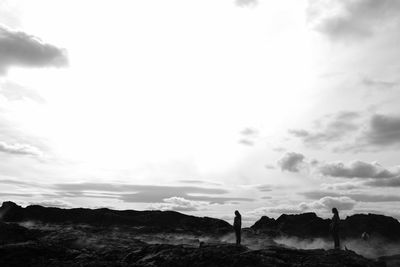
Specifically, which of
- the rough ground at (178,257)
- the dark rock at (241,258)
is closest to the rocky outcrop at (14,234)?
the rough ground at (178,257)

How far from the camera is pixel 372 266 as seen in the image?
23.6m

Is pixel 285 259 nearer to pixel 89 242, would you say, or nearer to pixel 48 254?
pixel 48 254

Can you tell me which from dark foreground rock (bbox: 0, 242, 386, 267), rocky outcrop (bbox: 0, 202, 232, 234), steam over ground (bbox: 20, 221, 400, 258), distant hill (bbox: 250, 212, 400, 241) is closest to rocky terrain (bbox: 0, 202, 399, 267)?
dark foreground rock (bbox: 0, 242, 386, 267)

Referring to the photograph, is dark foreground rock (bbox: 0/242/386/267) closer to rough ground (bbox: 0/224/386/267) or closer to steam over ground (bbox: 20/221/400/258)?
rough ground (bbox: 0/224/386/267)

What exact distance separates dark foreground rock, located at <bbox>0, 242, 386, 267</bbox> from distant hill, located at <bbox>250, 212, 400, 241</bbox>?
1452 inches

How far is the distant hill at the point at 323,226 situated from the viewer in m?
59.6

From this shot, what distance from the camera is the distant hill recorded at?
59.6m

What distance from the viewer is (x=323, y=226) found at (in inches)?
2537

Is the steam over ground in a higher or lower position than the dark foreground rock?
higher

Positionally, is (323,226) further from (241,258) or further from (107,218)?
(241,258)

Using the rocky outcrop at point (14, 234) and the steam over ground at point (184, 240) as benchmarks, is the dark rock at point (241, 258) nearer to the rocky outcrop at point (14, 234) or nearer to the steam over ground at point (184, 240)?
the steam over ground at point (184, 240)

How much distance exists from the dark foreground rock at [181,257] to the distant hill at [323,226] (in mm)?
36886

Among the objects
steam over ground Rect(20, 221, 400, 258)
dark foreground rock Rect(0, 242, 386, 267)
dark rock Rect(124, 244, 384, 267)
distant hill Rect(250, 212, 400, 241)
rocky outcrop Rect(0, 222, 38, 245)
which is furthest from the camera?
distant hill Rect(250, 212, 400, 241)

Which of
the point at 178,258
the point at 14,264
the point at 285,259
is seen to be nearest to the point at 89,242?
the point at 14,264
